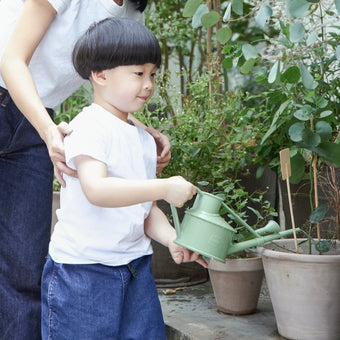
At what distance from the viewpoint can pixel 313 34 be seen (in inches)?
62.1

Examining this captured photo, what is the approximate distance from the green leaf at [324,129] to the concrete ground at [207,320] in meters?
0.71

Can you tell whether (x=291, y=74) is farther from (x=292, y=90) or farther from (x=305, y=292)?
(x=305, y=292)

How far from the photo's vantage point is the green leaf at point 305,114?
6.57ft

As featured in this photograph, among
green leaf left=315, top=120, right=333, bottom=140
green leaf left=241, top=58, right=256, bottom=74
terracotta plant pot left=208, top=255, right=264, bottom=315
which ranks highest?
green leaf left=241, top=58, right=256, bottom=74

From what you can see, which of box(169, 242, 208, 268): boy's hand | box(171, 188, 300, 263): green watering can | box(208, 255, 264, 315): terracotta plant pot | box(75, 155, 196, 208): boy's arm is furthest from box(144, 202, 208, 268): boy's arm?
box(208, 255, 264, 315): terracotta plant pot

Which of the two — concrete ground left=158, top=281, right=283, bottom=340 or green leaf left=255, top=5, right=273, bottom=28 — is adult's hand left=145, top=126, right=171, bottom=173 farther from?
concrete ground left=158, top=281, right=283, bottom=340

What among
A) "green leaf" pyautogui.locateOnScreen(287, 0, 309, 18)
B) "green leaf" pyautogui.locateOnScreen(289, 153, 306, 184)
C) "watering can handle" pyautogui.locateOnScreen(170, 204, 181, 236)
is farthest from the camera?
"green leaf" pyautogui.locateOnScreen(289, 153, 306, 184)

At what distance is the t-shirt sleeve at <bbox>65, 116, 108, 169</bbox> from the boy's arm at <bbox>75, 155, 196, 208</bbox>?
4 cm

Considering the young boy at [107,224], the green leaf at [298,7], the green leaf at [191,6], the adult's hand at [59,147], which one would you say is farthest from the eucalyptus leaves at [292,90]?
the adult's hand at [59,147]

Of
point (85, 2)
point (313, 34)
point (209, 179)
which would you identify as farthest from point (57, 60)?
point (209, 179)

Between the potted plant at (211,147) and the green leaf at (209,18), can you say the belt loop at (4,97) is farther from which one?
the potted plant at (211,147)

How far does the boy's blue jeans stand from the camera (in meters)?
1.60

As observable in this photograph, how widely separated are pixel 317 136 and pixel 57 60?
0.84 metres

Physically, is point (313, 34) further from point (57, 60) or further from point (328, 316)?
point (328, 316)
